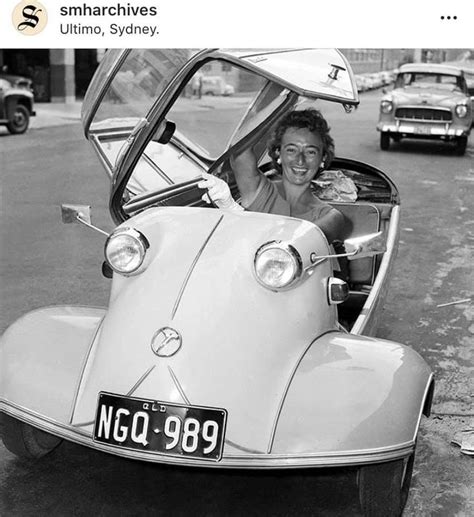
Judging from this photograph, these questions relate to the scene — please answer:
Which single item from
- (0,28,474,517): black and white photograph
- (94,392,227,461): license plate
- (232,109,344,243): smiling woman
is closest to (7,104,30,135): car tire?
(0,28,474,517): black and white photograph

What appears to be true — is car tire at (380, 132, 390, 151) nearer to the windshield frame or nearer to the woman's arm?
the woman's arm

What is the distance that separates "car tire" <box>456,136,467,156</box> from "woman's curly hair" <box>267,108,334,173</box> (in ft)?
30.3

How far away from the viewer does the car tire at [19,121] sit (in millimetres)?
14930

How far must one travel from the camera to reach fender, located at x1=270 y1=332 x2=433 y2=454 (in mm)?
2670

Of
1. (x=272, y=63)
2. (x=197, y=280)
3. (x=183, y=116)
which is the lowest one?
(x=197, y=280)

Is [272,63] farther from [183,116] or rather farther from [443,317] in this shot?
[443,317]

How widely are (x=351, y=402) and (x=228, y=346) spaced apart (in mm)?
440

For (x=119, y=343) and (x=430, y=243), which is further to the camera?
(x=430, y=243)

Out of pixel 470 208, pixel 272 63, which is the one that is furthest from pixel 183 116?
pixel 470 208

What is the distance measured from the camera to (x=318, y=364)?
287cm
